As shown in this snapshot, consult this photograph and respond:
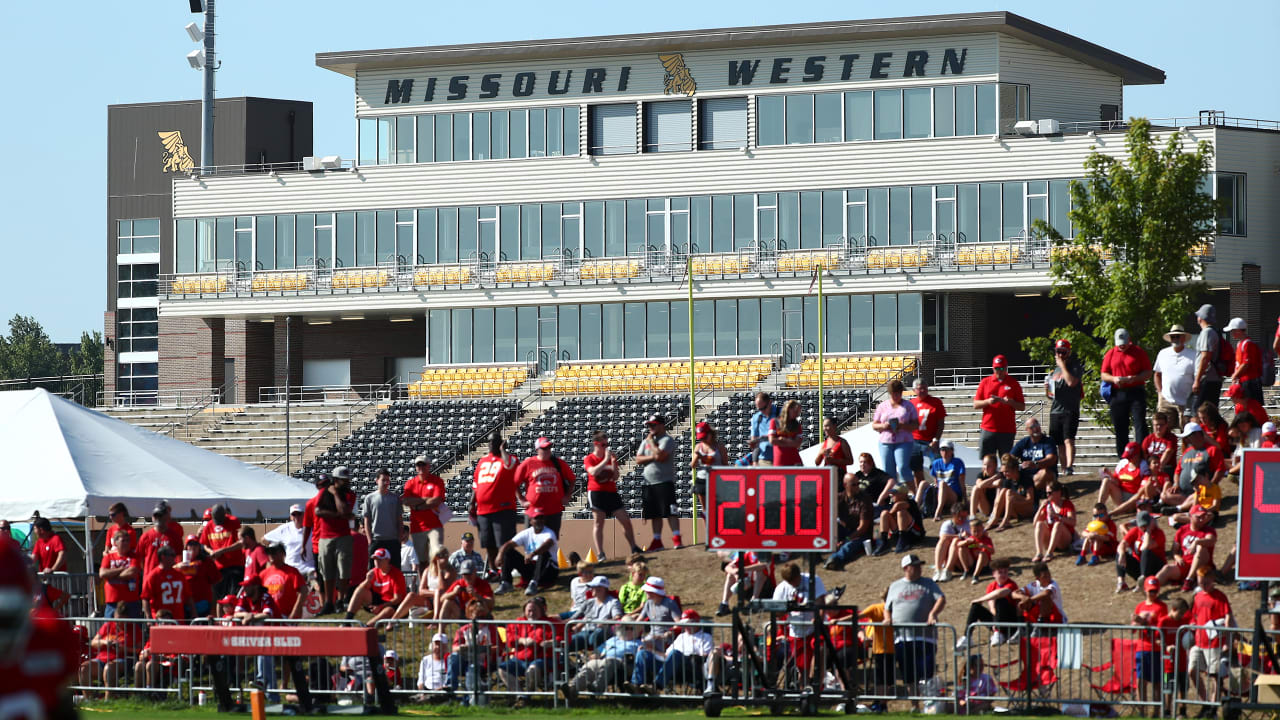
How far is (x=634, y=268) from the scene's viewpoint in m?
52.8

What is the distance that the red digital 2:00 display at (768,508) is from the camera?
15.0 m

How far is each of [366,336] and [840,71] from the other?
17932mm

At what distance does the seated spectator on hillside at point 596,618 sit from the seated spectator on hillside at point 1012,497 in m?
4.89

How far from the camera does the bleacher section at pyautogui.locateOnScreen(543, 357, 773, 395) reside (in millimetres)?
49594

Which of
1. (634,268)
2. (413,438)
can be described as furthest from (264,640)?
(634,268)

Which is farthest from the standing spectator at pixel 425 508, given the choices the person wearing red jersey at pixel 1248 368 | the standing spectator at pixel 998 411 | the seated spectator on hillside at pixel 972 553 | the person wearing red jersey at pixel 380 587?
the person wearing red jersey at pixel 1248 368

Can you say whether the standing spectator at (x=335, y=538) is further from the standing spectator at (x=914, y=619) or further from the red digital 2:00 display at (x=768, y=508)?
the standing spectator at (x=914, y=619)

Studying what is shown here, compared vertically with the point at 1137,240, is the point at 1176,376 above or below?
below

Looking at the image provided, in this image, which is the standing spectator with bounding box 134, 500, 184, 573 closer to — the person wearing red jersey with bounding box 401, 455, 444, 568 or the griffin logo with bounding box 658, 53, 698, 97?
the person wearing red jersey with bounding box 401, 455, 444, 568

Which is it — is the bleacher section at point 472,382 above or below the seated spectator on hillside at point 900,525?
above

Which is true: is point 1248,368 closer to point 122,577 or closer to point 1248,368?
point 1248,368

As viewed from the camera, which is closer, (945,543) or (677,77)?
(945,543)

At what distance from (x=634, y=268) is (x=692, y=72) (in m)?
6.19

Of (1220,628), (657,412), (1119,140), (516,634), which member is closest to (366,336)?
(657,412)
